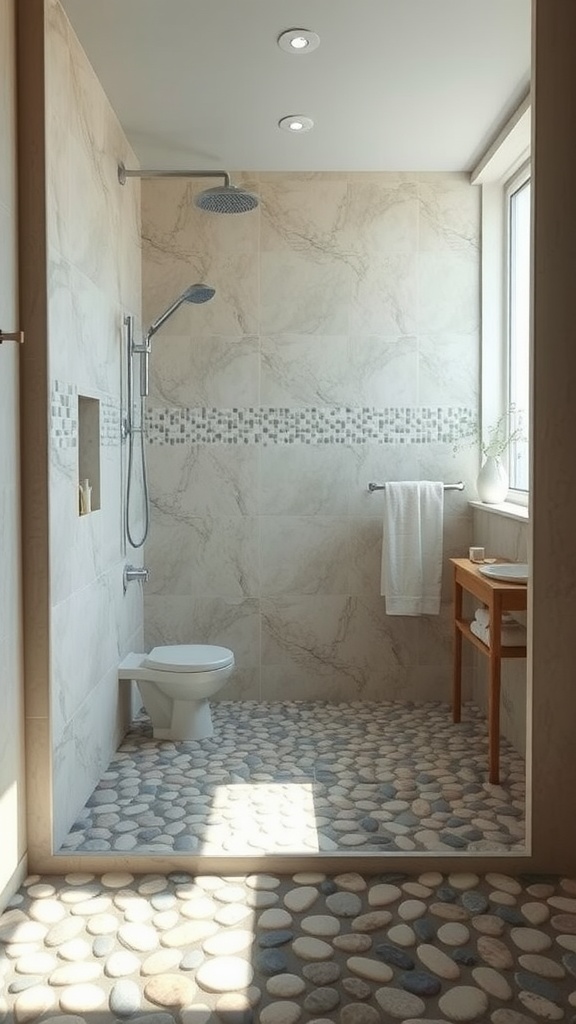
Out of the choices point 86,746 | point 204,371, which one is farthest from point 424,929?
point 204,371

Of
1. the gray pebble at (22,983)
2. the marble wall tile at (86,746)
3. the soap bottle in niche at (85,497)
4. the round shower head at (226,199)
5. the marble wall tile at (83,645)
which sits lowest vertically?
the gray pebble at (22,983)

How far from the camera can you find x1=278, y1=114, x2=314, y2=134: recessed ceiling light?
3406 mm

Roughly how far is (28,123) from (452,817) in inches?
92.1

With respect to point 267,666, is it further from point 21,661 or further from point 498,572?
point 21,661

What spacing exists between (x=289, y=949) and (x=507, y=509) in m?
2.12

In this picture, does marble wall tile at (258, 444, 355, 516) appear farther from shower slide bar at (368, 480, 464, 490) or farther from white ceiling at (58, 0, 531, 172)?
white ceiling at (58, 0, 531, 172)

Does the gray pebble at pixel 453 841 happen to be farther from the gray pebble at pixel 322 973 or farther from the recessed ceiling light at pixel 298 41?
the recessed ceiling light at pixel 298 41

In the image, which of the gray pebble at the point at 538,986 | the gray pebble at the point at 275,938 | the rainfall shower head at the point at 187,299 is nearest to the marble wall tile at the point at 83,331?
the rainfall shower head at the point at 187,299

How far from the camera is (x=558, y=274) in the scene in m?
2.34

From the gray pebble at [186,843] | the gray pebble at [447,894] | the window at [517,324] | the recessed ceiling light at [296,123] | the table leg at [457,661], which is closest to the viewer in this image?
the gray pebble at [447,894]

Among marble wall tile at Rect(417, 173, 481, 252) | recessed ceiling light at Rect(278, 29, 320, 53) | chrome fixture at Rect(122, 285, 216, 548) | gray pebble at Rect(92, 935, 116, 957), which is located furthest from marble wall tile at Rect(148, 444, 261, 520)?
gray pebble at Rect(92, 935, 116, 957)

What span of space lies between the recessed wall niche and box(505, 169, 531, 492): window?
186 centimetres

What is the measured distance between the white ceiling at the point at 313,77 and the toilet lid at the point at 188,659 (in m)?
2.10

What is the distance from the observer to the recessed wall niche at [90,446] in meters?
3.13
